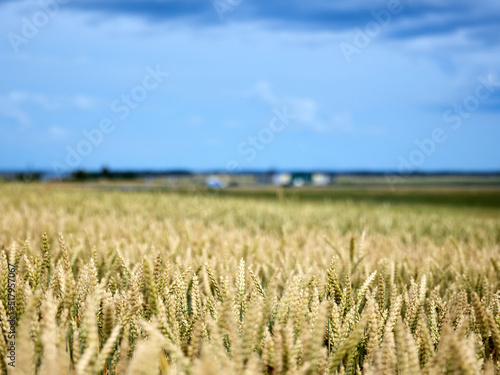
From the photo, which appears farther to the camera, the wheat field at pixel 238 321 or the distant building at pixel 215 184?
the distant building at pixel 215 184

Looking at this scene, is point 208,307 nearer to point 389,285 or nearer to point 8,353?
point 8,353

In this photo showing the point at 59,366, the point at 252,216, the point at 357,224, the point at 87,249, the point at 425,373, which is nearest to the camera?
the point at 59,366

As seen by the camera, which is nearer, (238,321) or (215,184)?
(238,321)

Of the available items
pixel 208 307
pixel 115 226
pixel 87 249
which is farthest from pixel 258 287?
pixel 115 226

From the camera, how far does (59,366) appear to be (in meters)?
0.61

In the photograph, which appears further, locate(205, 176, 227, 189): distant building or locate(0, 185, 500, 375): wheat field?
locate(205, 176, 227, 189): distant building

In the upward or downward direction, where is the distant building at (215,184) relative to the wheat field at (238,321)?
upward

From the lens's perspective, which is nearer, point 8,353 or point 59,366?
point 59,366

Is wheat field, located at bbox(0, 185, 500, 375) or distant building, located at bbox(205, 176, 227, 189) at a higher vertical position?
distant building, located at bbox(205, 176, 227, 189)

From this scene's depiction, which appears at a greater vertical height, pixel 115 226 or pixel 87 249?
pixel 115 226

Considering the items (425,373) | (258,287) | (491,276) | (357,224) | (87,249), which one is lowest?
(425,373)

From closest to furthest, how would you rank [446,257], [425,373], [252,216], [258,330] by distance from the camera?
[425,373] < [258,330] < [446,257] < [252,216]

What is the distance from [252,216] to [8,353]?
4112 mm

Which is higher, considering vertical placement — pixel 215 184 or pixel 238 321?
pixel 215 184
